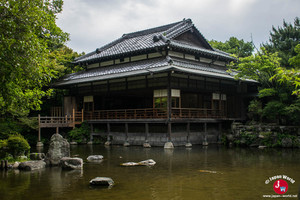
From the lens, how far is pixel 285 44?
95.1 feet

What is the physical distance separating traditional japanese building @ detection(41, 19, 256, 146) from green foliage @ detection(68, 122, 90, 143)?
600 millimetres

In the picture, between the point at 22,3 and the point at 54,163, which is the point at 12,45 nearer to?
the point at 22,3

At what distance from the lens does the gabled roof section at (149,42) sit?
27.3 metres

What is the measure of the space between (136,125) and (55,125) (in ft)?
23.9

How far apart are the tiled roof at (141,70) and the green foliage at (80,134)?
4450 millimetres

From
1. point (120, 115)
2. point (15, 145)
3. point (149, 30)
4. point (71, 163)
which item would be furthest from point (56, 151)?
point (149, 30)

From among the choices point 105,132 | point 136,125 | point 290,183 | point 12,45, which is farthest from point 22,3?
point 105,132

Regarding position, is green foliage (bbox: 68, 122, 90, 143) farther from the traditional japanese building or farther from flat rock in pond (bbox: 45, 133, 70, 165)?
flat rock in pond (bbox: 45, 133, 70, 165)

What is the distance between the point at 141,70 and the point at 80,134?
8897mm

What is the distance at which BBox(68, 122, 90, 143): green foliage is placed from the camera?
1134 inches

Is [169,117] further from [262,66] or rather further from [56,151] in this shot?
[56,151]

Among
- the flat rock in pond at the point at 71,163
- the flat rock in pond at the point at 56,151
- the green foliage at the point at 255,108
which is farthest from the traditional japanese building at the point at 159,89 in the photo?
the flat rock in pond at the point at 71,163

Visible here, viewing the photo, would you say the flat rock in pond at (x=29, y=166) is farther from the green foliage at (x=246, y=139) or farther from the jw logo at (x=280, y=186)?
the green foliage at (x=246, y=139)

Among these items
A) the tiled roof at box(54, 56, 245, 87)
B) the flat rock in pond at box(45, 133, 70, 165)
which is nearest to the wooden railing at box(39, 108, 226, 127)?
the tiled roof at box(54, 56, 245, 87)
